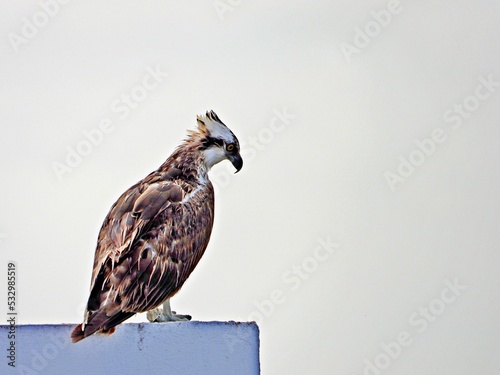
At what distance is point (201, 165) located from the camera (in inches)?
363

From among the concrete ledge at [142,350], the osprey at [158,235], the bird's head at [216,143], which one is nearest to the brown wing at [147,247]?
the osprey at [158,235]

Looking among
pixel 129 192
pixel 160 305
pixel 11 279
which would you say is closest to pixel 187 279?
pixel 160 305

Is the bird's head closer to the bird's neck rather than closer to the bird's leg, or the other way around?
the bird's neck

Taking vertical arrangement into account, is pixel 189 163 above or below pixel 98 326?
above

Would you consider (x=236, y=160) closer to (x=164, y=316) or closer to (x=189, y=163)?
(x=189, y=163)

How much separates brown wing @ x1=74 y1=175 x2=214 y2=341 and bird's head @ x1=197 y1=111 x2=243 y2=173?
0.38 meters

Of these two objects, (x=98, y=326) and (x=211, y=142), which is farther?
(x=211, y=142)

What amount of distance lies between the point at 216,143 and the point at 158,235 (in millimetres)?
1419

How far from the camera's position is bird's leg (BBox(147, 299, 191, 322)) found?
27.2 ft

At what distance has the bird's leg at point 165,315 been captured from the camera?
8281mm

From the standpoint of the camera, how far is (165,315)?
837cm

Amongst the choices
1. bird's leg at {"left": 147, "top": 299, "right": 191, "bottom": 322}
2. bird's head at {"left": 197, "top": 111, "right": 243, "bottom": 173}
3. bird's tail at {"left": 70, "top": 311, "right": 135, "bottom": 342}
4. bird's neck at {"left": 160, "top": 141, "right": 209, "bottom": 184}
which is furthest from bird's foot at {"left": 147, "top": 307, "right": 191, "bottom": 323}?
bird's head at {"left": 197, "top": 111, "right": 243, "bottom": 173}

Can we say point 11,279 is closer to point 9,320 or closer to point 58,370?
point 9,320

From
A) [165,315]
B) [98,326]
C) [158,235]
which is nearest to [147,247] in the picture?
[158,235]
